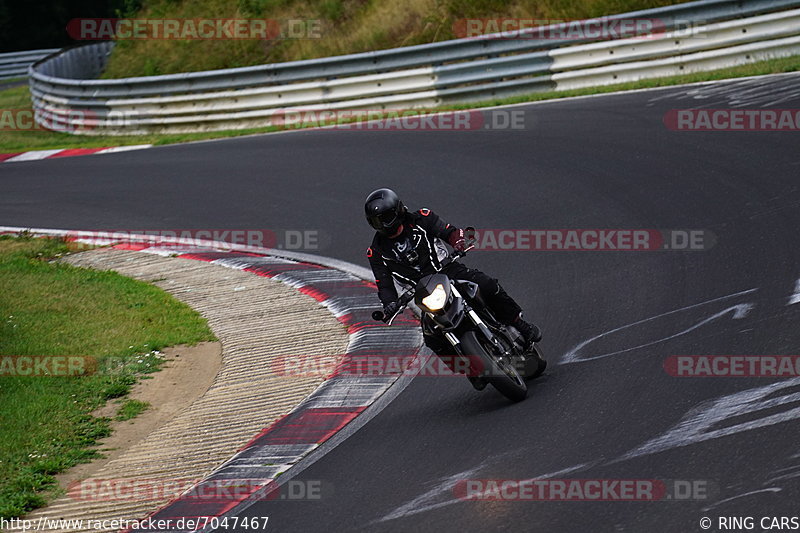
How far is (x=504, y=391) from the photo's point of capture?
278 inches

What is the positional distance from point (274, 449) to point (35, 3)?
36.2 m

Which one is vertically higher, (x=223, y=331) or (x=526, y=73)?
(x=526, y=73)

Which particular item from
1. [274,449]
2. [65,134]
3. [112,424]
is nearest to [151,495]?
[274,449]

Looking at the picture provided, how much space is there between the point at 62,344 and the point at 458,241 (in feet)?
15.1

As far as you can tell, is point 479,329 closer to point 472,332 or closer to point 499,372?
point 472,332

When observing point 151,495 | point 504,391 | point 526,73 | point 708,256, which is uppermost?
point 526,73

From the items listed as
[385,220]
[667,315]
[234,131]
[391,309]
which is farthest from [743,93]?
[234,131]

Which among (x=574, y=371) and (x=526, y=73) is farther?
(x=526, y=73)

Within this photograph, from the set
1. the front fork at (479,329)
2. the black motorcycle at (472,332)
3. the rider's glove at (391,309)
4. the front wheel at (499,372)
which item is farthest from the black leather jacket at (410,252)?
the front wheel at (499,372)

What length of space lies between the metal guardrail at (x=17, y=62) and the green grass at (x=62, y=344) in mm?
→ 22777

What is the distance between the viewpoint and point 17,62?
3491 cm

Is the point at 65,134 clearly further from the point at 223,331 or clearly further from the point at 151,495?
the point at 151,495

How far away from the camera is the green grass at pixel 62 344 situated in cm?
751

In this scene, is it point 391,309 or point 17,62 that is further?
point 17,62
